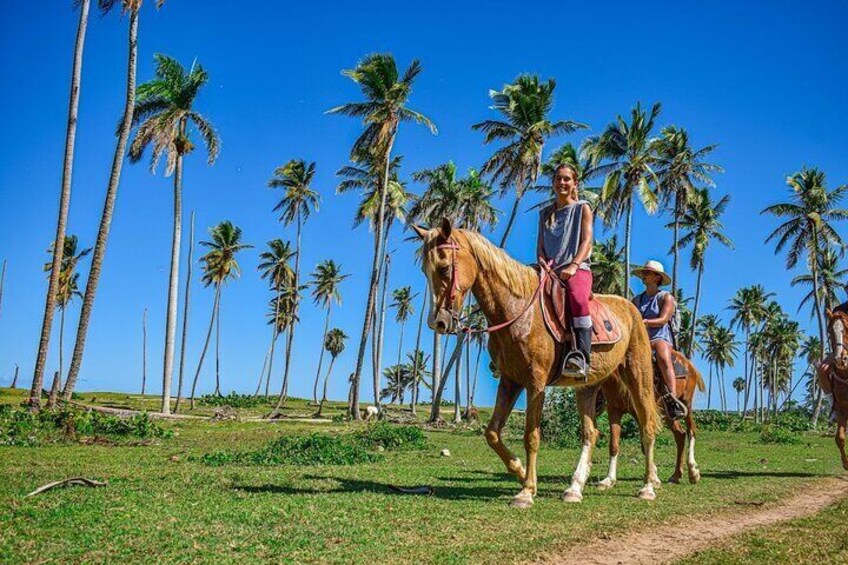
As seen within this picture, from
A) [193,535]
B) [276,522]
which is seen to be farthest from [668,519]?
[193,535]

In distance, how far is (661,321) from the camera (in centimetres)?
984

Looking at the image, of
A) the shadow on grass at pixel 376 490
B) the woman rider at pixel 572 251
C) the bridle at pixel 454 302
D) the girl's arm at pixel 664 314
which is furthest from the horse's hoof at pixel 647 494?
the bridle at pixel 454 302

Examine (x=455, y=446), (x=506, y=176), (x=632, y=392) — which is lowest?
(x=455, y=446)

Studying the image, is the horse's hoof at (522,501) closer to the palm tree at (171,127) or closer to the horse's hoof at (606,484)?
the horse's hoof at (606,484)

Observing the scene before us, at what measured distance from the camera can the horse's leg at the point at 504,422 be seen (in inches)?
277

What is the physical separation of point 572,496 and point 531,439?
3.00 feet

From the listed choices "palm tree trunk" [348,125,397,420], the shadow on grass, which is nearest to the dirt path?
the shadow on grass

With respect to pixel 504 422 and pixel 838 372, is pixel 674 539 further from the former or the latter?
pixel 838 372

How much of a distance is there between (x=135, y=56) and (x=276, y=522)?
25093 millimetres

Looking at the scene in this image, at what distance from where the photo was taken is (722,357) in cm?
9400

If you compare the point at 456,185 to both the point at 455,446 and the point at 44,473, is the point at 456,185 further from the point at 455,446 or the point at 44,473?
the point at 44,473

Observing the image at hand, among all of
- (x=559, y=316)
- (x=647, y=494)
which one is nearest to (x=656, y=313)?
(x=647, y=494)

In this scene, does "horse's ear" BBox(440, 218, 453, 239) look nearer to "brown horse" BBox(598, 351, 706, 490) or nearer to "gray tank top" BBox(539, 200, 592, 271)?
"gray tank top" BBox(539, 200, 592, 271)

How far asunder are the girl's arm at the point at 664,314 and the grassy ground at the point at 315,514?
245cm
